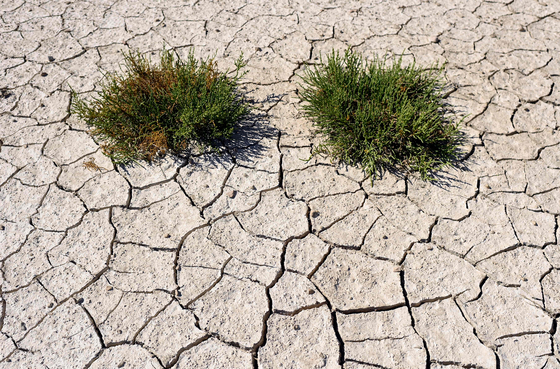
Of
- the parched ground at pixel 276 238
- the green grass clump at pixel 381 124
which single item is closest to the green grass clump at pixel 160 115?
the parched ground at pixel 276 238

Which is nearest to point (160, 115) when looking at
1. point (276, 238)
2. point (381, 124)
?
point (276, 238)

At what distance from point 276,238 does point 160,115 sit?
110cm

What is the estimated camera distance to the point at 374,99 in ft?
9.32

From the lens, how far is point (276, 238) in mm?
2389

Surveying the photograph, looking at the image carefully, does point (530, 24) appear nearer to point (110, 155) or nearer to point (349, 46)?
point (349, 46)

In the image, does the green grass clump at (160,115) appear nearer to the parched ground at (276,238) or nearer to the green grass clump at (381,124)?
the parched ground at (276,238)

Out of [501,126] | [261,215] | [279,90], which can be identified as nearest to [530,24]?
[501,126]

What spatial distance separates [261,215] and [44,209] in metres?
1.26

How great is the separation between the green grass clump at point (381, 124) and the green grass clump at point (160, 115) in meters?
0.63

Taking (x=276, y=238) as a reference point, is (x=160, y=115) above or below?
above

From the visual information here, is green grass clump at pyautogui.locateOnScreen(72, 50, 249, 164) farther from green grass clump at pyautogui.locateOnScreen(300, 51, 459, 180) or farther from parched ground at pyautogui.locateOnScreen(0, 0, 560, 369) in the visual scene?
green grass clump at pyautogui.locateOnScreen(300, 51, 459, 180)

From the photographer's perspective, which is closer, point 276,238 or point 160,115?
point 276,238

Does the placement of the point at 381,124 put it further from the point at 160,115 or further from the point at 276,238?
the point at 160,115

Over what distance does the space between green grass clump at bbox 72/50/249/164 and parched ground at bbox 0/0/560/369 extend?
0.13 m
